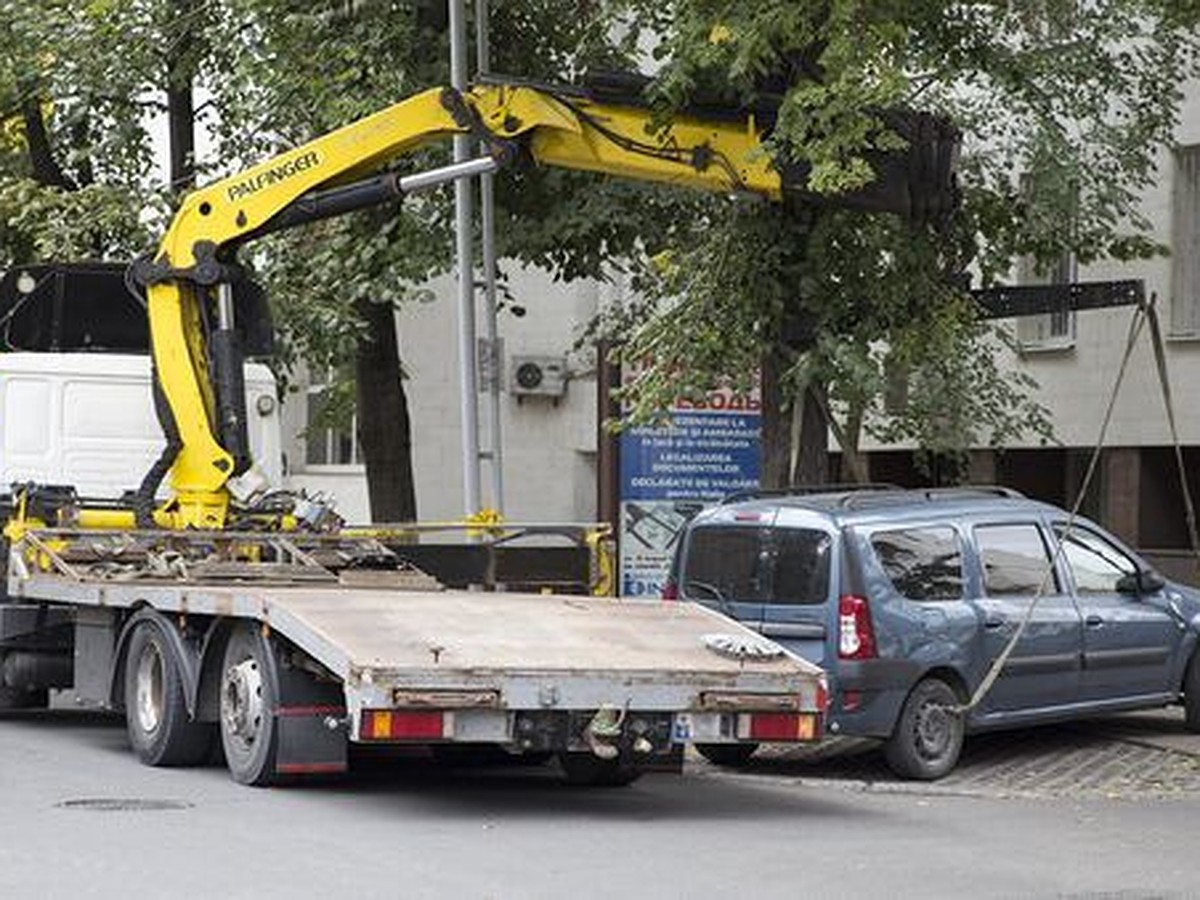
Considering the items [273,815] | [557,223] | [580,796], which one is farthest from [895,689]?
[557,223]

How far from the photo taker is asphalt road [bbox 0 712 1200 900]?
9367 millimetres

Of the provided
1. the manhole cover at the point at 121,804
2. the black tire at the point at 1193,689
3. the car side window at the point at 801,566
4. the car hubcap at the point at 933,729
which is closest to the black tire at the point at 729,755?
the car side window at the point at 801,566

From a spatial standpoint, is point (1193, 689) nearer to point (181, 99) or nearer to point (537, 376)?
point (181, 99)

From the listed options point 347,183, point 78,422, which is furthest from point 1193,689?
point 78,422

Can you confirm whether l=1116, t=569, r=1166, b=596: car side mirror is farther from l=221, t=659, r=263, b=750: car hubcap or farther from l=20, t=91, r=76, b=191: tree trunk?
l=20, t=91, r=76, b=191: tree trunk

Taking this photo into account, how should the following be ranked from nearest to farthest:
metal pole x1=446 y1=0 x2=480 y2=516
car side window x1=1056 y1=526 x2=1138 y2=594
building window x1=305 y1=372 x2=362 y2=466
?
car side window x1=1056 y1=526 x2=1138 y2=594 < metal pole x1=446 y1=0 x2=480 y2=516 < building window x1=305 y1=372 x2=362 y2=466

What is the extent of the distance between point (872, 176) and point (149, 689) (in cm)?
532

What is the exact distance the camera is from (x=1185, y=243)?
73.0 feet

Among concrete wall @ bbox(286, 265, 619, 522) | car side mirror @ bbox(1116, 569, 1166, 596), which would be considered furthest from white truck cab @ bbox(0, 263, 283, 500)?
concrete wall @ bbox(286, 265, 619, 522)

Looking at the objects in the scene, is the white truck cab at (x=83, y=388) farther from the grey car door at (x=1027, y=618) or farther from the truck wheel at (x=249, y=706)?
the grey car door at (x=1027, y=618)

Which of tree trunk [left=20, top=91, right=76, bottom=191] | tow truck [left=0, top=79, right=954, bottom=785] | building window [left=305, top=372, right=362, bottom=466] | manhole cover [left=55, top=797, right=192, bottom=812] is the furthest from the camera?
building window [left=305, top=372, right=362, bottom=466]

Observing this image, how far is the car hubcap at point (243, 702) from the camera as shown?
12.0 m

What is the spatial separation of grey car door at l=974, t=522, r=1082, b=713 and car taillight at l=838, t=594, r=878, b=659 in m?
0.92

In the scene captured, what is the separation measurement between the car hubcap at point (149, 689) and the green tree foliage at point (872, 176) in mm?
4209
